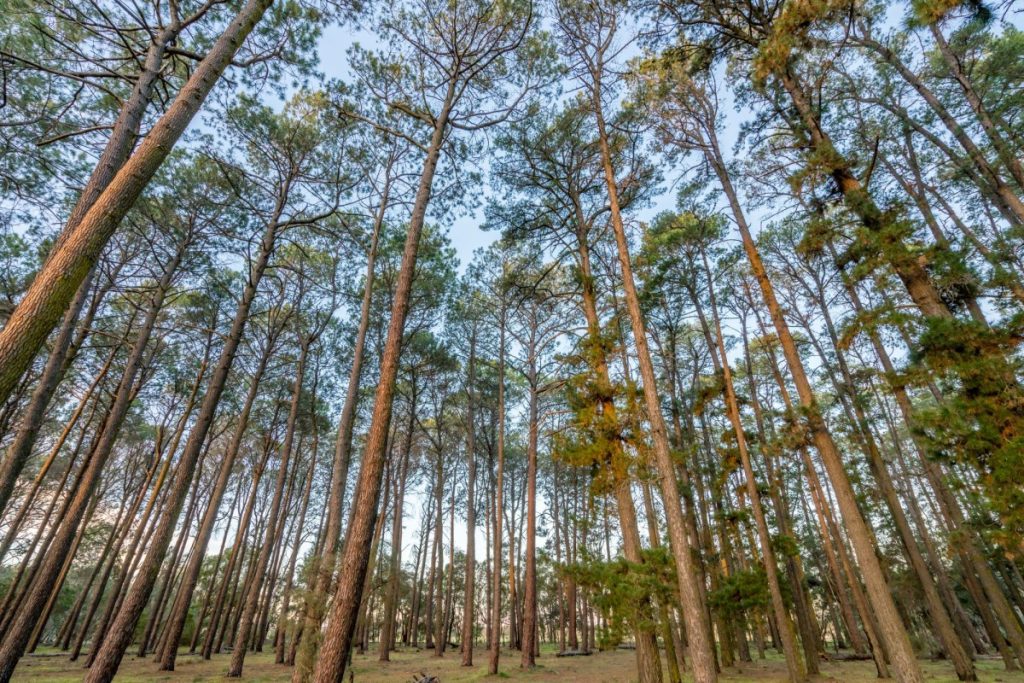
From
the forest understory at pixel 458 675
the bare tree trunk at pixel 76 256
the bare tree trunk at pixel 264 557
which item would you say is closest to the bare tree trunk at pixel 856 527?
the forest understory at pixel 458 675

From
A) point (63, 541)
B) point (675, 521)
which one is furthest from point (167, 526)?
point (675, 521)

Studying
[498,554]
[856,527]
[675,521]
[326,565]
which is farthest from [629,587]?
[498,554]

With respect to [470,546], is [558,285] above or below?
above

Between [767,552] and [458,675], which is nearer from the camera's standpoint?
[767,552]

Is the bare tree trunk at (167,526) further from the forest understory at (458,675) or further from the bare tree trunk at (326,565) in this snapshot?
the forest understory at (458,675)

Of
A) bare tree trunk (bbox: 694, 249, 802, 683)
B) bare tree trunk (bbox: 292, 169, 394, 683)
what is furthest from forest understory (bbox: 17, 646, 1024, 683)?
bare tree trunk (bbox: 292, 169, 394, 683)

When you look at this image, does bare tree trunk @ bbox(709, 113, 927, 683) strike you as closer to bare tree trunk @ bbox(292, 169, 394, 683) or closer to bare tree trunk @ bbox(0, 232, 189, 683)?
bare tree trunk @ bbox(292, 169, 394, 683)

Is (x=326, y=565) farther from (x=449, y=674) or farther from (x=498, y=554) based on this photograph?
(x=449, y=674)

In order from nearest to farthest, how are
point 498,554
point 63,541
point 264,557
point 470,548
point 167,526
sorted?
point 167,526 → point 63,541 → point 264,557 → point 498,554 → point 470,548

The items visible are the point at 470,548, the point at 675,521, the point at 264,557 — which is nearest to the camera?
the point at 675,521

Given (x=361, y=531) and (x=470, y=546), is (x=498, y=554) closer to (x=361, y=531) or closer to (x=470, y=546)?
(x=470, y=546)

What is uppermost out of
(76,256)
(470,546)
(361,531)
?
(76,256)

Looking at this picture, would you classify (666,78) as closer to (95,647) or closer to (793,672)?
(793,672)

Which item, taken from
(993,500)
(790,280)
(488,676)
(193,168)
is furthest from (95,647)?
(790,280)
